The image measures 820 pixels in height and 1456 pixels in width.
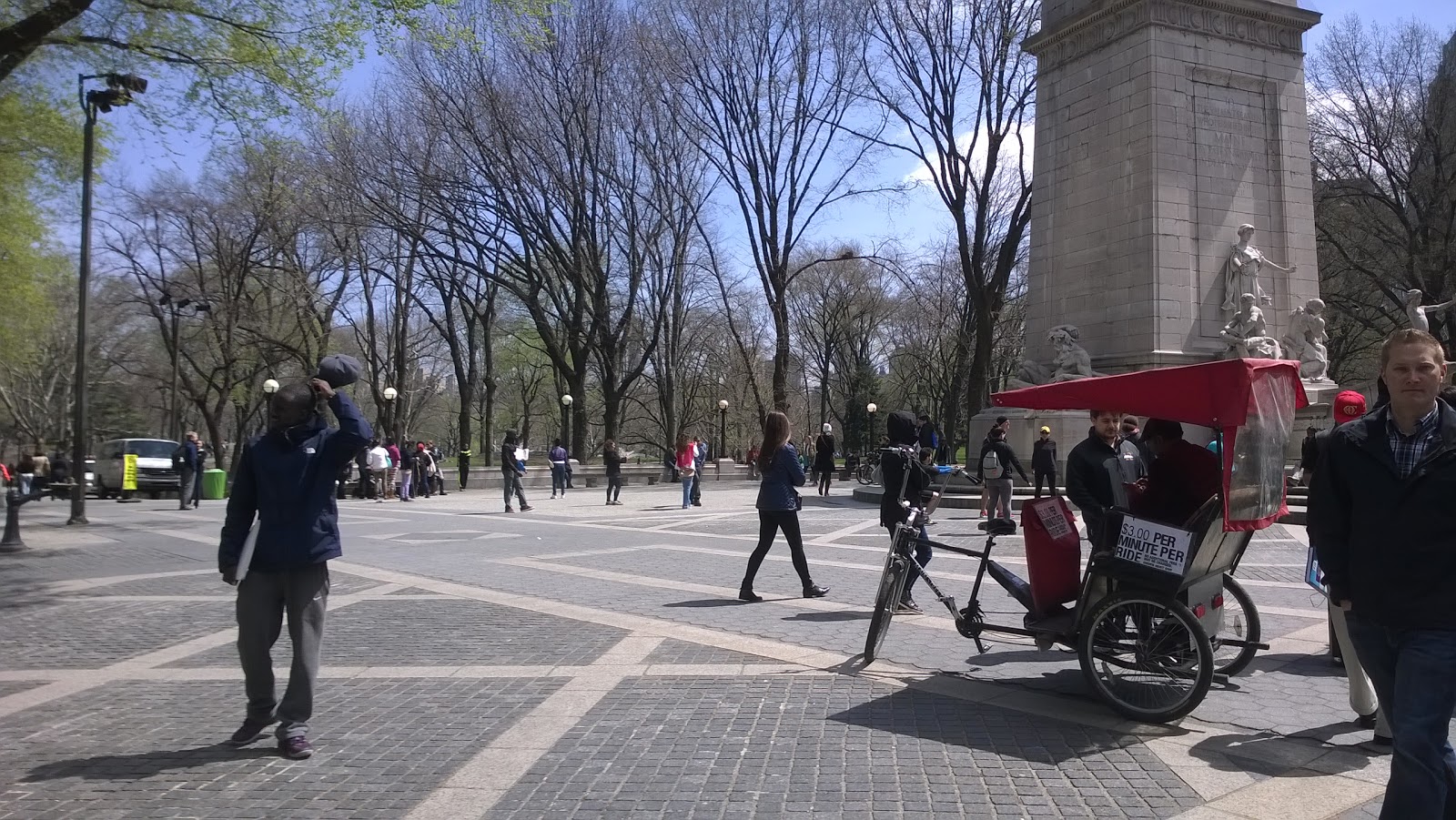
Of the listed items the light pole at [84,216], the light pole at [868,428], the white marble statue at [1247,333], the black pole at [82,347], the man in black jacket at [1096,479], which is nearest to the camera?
the man in black jacket at [1096,479]

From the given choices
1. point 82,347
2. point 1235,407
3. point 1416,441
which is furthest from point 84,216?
point 1416,441

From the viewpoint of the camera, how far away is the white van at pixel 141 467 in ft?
99.3

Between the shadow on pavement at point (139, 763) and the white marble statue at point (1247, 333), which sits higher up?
the white marble statue at point (1247, 333)

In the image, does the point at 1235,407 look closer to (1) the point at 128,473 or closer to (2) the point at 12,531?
(2) the point at 12,531

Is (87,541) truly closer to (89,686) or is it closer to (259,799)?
(89,686)

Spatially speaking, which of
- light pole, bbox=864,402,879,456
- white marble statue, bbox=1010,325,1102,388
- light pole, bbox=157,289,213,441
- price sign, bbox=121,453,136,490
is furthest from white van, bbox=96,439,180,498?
light pole, bbox=864,402,879,456

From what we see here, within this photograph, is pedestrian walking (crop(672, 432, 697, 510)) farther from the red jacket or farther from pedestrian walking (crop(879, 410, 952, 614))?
the red jacket

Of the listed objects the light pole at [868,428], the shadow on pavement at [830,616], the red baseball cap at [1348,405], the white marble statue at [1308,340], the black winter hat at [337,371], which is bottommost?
the shadow on pavement at [830,616]

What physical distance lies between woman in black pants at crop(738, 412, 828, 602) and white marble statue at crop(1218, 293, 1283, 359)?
43.5 feet

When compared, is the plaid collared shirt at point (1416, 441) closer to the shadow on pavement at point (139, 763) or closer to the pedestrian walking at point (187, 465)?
the shadow on pavement at point (139, 763)

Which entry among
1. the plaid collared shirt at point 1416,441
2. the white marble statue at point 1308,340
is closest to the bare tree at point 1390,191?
the white marble statue at point 1308,340

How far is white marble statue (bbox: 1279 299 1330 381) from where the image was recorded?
19156mm

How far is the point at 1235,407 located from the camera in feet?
16.6

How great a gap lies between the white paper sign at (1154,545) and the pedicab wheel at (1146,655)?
183 mm
